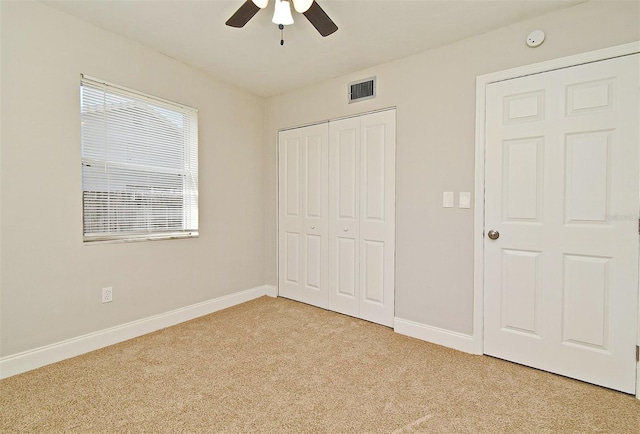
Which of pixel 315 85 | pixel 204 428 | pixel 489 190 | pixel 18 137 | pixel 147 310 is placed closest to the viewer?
pixel 204 428

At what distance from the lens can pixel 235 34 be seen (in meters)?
2.46

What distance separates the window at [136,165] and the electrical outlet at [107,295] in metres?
0.43

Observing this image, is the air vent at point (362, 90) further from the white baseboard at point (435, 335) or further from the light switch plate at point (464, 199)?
the white baseboard at point (435, 335)

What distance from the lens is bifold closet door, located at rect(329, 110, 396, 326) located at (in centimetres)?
293

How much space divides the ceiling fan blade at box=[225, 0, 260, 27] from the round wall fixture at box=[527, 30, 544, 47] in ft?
6.31

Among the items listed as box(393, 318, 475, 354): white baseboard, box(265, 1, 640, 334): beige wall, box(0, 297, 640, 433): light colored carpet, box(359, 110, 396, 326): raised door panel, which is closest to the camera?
box(0, 297, 640, 433): light colored carpet

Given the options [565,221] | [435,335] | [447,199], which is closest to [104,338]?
[435,335]

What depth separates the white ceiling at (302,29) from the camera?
2096 mm

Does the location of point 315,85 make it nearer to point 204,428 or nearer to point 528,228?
point 528,228

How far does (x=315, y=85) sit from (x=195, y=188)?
1.75 meters

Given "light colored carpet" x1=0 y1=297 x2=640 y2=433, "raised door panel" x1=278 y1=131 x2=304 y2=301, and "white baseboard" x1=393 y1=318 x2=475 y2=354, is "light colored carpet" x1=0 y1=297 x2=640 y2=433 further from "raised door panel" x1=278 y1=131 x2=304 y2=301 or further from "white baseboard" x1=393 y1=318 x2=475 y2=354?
"raised door panel" x1=278 y1=131 x2=304 y2=301

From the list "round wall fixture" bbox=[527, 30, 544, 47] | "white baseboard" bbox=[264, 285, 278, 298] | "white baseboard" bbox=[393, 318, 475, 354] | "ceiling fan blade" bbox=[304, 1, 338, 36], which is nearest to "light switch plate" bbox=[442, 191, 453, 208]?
"white baseboard" bbox=[393, 318, 475, 354]

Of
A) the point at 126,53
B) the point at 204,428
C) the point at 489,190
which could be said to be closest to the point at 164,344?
the point at 204,428

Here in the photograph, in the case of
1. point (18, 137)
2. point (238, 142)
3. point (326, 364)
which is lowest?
point (326, 364)
